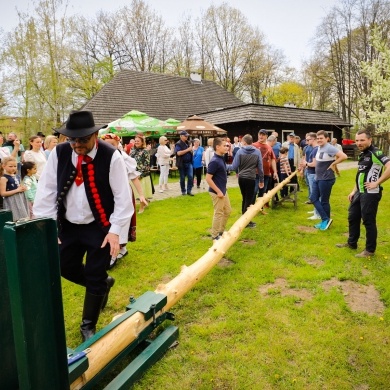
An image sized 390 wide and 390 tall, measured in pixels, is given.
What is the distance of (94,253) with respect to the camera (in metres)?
2.72

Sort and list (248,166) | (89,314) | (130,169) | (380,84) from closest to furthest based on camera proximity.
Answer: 1. (89,314)
2. (130,169)
3. (248,166)
4. (380,84)

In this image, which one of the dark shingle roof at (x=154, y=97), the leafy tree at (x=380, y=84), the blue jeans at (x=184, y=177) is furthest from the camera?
the dark shingle roof at (x=154, y=97)

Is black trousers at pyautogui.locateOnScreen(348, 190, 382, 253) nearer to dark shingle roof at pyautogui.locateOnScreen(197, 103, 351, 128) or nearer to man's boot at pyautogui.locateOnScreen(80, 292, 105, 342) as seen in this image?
man's boot at pyautogui.locateOnScreen(80, 292, 105, 342)

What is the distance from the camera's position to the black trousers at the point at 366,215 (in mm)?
4711

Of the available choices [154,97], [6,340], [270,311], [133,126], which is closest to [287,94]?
[154,97]

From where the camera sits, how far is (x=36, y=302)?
1.37 meters

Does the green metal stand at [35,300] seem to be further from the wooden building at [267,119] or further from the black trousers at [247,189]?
the wooden building at [267,119]

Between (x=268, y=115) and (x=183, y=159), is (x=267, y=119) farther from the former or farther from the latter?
(x=183, y=159)

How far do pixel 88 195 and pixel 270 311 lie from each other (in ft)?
7.83

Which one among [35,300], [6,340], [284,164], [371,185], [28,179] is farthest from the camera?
[284,164]

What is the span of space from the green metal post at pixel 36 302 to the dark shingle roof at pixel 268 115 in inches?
680

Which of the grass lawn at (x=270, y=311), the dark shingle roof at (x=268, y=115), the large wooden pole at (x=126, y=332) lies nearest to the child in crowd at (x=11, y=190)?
the grass lawn at (x=270, y=311)

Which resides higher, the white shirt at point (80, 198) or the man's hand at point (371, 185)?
the white shirt at point (80, 198)

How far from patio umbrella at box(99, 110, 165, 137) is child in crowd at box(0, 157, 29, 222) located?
6867 millimetres
